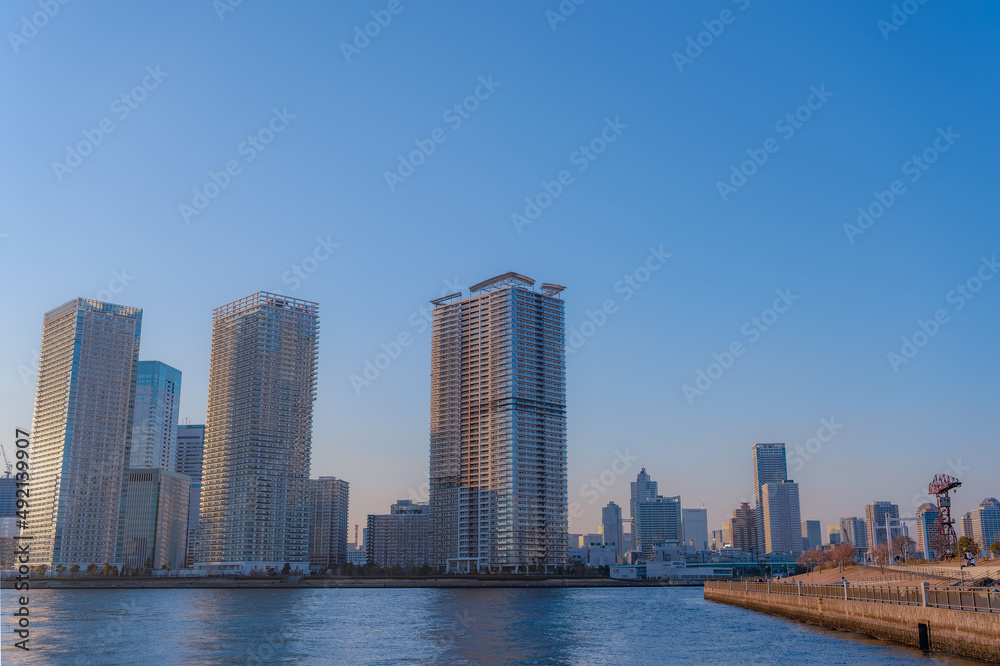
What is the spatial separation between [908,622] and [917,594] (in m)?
2.59

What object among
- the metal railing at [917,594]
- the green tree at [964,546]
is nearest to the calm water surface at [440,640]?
the metal railing at [917,594]

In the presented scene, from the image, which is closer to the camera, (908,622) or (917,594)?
(908,622)

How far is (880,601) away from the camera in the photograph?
7150cm

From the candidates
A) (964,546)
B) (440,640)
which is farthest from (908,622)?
(964,546)

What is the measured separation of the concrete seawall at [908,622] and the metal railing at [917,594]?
1.90ft

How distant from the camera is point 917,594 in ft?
210

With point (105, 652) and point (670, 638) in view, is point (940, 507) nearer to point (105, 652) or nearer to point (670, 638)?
point (670, 638)

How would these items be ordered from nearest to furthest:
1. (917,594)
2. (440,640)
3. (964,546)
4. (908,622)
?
(908,622) < (917,594) < (440,640) < (964,546)

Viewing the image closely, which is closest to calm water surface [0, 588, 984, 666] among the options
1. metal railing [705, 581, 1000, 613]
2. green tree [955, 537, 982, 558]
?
metal railing [705, 581, 1000, 613]

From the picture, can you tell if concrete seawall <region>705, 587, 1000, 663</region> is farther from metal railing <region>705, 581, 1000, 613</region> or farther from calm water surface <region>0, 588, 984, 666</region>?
calm water surface <region>0, 588, 984, 666</region>

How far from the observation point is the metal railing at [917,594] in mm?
52312

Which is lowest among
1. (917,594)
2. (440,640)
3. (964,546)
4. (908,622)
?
(440,640)

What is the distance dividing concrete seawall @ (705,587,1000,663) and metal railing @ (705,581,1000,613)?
58 cm

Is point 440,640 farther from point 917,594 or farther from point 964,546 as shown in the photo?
point 964,546
